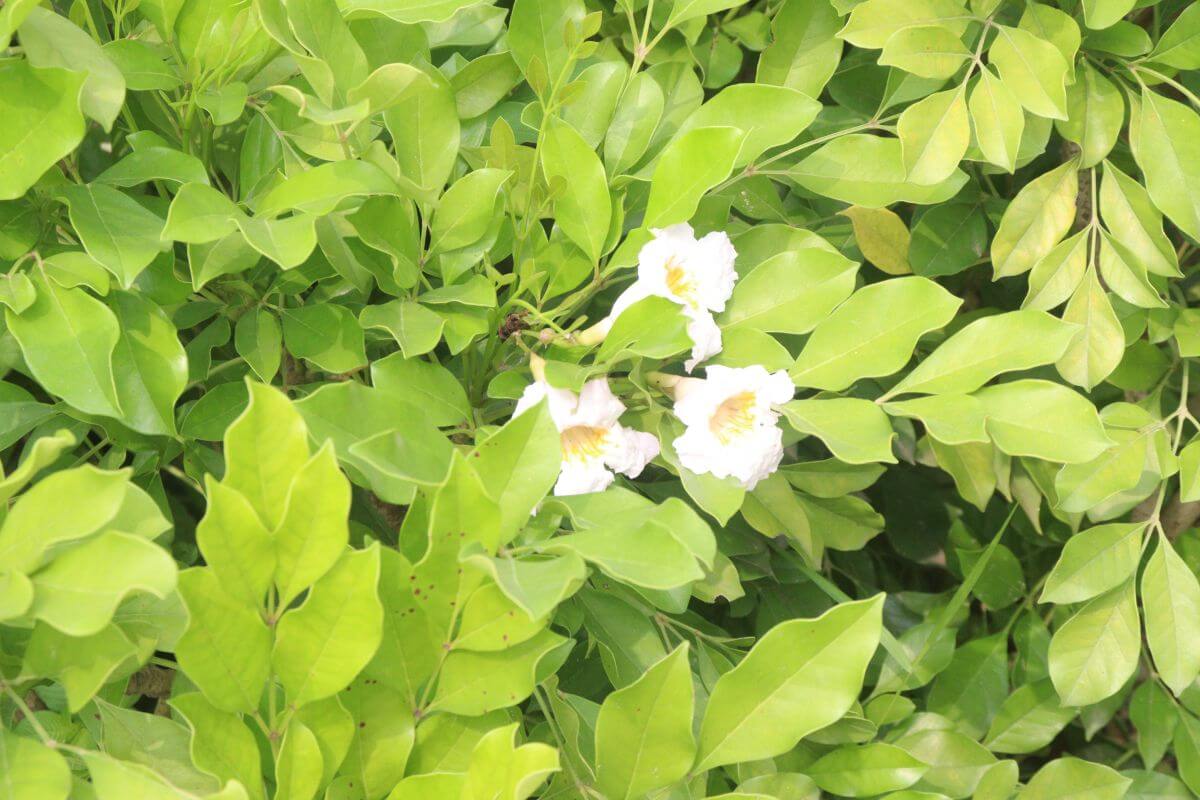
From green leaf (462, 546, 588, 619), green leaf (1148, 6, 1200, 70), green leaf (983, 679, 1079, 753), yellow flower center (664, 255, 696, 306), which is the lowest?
green leaf (983, 679, 1079, 753)

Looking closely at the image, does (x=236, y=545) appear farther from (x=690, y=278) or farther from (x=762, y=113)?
(x=762, y=113)

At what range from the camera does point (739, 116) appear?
0.69 m

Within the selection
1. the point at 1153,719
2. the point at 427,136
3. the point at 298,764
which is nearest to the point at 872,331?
the point at 427,136

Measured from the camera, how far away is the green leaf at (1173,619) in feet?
2.60

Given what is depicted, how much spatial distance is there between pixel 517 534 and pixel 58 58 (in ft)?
1.06

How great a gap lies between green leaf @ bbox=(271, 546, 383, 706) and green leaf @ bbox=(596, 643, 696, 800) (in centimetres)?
12

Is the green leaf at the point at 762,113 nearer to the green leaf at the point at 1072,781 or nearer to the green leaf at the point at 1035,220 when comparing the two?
the green leaf at the point at 1035,220

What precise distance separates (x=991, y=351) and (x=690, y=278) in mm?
174

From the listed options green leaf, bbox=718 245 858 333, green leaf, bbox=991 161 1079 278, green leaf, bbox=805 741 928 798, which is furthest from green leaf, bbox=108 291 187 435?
green leaf, bbox=991 161 1079 278

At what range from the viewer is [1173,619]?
80cm

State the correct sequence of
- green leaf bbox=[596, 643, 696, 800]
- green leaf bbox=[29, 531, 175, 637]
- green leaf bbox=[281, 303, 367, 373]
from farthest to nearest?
green leaf bbox=[281, 303, 367, 373] → green leaf bbox=[596, 643, 696, 800] → green leaf bbox=[29, 531, 175, 637]

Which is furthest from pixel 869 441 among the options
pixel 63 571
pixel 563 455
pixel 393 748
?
pixel 63 571

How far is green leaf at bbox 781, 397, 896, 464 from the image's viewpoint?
60cm

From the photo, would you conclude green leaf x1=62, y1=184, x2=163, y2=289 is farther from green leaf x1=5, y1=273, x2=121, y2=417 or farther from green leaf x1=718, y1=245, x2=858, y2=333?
green leaf x1=718, y1=245, x2=858, y2=333
